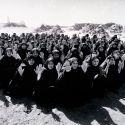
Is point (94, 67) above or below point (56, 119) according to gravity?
above

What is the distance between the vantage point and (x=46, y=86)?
7.50 meters

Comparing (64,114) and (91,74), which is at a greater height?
(91,74)

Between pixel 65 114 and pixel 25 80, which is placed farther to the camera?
pixel 25 80

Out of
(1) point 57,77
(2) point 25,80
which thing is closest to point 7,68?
(2) point 25,80

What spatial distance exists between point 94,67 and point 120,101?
4.45ft

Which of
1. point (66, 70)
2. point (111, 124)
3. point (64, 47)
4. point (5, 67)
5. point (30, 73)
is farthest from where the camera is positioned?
point (64, 47)

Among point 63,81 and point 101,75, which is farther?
point 101,75

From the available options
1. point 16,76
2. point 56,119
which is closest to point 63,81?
point 56,119

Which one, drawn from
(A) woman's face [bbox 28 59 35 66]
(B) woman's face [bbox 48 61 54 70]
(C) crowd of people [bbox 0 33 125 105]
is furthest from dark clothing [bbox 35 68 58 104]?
(A) woman's face [bbox 28 59 35 66]

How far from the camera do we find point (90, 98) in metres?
8.10

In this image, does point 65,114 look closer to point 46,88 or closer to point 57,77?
point 46,88

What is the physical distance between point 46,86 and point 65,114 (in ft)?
3.35

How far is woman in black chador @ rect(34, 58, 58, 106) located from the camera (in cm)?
747

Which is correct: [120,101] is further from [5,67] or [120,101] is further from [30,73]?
[5,67]
